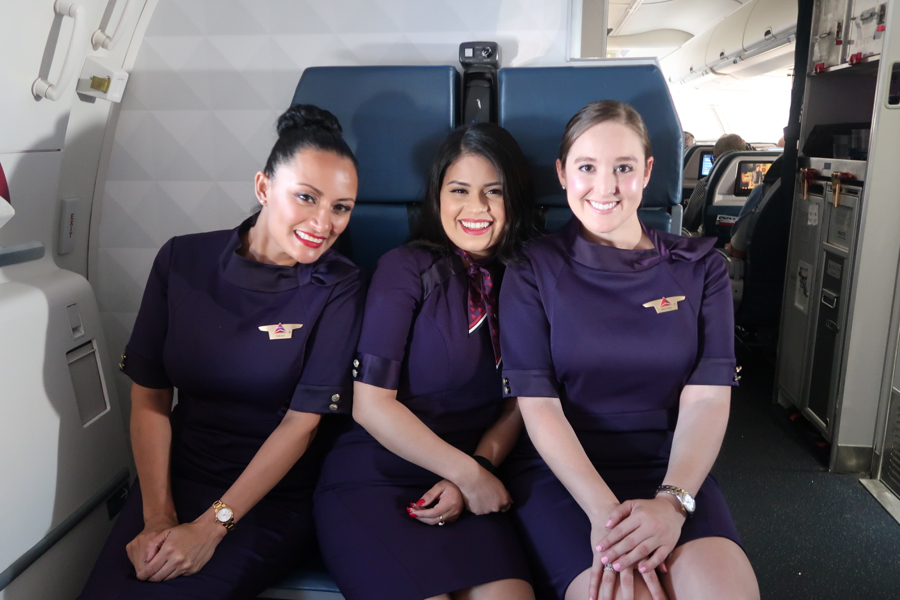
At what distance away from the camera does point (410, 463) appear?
1.81 meters

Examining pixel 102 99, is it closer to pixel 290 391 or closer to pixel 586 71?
pixel 290 391

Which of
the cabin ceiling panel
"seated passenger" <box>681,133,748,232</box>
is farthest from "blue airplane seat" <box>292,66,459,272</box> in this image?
the cabin ceiling panel

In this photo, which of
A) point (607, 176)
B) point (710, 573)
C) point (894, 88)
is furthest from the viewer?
point (894, 88)

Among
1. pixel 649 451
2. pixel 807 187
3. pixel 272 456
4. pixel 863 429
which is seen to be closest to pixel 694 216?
pixel 807 187

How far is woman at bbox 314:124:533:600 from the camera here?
1.54m

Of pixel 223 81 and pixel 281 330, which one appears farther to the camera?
pixel 223 81

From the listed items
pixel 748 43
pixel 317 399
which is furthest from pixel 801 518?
pixel 748 43

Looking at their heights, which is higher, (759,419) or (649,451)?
(649,451)

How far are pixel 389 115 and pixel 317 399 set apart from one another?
100cm

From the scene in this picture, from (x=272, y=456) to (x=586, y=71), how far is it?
1.56 meters

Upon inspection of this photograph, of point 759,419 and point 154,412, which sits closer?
point 154,412

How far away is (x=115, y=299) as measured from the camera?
2.82m

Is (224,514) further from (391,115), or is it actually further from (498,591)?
(391,115)

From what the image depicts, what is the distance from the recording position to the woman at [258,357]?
5.72 ft
